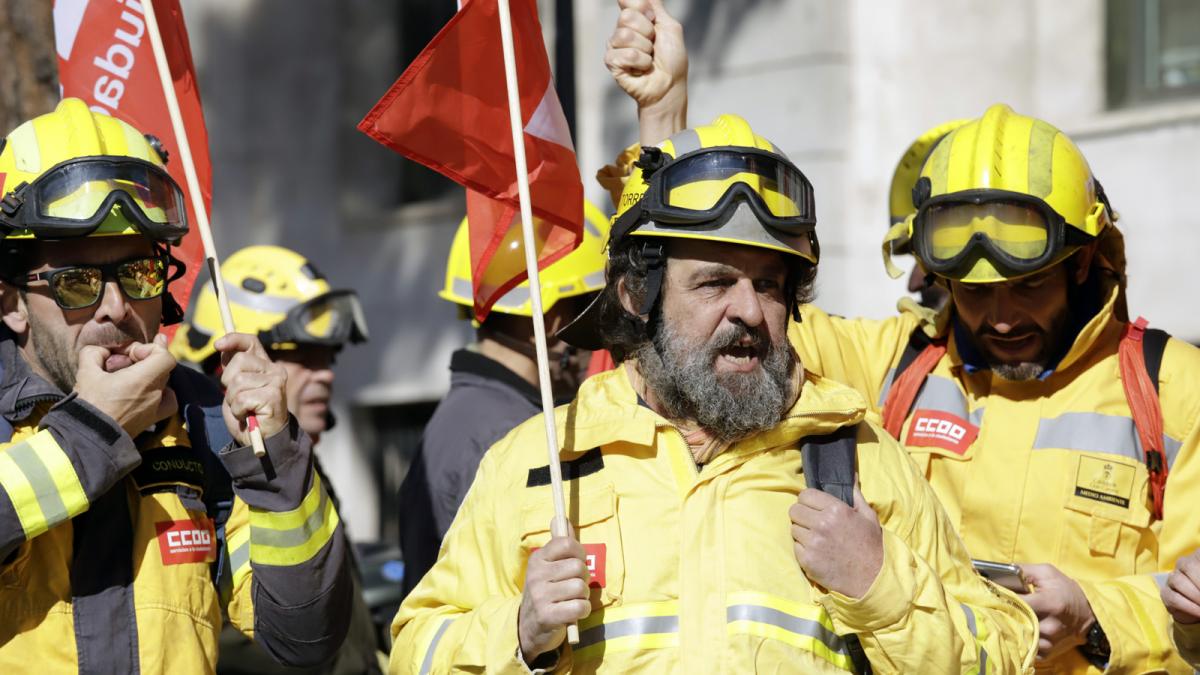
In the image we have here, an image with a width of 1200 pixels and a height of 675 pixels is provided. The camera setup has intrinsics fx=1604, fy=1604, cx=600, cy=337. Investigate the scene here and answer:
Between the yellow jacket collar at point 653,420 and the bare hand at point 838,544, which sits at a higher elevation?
the yellow jacket collar at point 653,420

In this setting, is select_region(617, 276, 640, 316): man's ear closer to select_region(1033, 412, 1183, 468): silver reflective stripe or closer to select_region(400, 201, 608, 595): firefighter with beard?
select_region(400, 201, 608, 595): firefighter with beard

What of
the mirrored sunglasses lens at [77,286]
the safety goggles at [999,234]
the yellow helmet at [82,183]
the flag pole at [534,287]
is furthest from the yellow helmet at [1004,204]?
the mirrored sunglasses lens at [77,286]

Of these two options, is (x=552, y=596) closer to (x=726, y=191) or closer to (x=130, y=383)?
(x=726, y=191)

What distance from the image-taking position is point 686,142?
369 centimetres

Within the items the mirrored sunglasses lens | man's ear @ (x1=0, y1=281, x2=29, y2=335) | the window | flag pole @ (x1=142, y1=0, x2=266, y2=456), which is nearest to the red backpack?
flag pole @ (x1=142, y1=0, x2=266, y2=456)

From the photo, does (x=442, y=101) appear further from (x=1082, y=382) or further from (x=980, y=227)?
(x=1082, y=382)

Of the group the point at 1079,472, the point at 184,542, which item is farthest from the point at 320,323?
the point at 1079,472

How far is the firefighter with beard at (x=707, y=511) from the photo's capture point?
3180 millimetres

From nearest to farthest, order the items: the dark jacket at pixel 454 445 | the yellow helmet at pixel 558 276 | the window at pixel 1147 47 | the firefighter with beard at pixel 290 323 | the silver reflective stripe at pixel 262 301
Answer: the dark jacket at pixel 454 445, the yellow helmet at pixel 558 276, the firefighter with beard at pixel 290 323, the silver reflective stripe at pixel 262 301, the window at pixel 1147 47

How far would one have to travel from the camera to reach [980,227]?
Result: 166 inches

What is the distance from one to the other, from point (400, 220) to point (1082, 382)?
7318 mm

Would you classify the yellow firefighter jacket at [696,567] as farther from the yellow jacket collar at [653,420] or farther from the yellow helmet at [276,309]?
the yellow helmet at [276,309]

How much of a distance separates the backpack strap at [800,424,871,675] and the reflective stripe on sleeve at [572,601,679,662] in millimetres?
369

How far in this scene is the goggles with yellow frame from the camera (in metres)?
4.17
